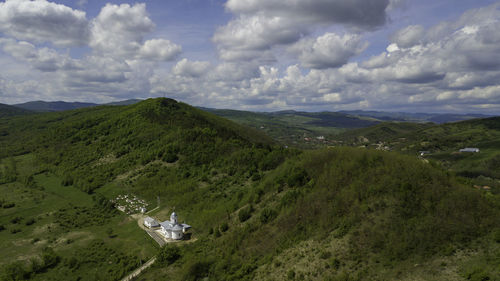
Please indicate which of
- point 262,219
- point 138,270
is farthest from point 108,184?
point 262,219

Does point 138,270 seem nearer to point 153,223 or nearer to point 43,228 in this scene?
point 153,223

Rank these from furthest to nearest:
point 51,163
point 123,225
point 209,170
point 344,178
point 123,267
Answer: point 51,163, point 209,170, point 123,225, point 123,267, point 344,178

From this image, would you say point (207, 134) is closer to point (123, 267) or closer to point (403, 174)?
point (123, 267)

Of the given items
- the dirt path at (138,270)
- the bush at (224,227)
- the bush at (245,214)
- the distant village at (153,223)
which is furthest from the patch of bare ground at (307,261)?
the distant village at (153,223)

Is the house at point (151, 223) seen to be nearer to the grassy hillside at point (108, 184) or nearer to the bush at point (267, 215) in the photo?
the grassy hillside at point (108, 184)

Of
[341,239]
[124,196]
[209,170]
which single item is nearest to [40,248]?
[124,196]

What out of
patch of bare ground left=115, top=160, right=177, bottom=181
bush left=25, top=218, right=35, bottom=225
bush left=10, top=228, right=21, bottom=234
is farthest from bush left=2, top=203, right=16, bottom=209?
patch of bare ground left=115, top=160, right=177, bottom=181
